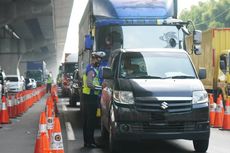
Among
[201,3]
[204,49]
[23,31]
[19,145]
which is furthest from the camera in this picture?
[201,3]

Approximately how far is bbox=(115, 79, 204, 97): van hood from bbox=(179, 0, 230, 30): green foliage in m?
70.2

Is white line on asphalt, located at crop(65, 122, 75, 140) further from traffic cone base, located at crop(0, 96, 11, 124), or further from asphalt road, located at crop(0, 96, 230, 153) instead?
traffic cone base, located at crop(0, 96, 11, 124)

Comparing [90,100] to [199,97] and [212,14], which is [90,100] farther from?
[212,14]

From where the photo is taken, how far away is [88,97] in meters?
11.0

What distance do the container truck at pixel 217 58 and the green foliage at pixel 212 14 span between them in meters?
56.7

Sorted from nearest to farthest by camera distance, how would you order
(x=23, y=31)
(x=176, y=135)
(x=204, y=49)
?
(x=176, y=135) → (x=204, y=49) → (x=23, y=31)

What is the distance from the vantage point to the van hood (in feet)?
32.1

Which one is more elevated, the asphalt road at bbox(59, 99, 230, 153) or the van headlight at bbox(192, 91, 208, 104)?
the van headlight at bbox(192, 91, 208, 104)

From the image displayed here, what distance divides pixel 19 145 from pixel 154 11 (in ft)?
18.1

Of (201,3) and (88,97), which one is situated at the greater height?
(201,3)

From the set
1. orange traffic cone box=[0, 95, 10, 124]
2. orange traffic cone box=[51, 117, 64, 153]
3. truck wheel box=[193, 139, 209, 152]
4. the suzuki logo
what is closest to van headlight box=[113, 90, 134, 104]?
the suzuki logo

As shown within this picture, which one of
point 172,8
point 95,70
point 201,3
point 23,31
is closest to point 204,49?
point 172,8

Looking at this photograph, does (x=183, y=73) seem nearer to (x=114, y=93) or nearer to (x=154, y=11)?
(x=114, y=93)

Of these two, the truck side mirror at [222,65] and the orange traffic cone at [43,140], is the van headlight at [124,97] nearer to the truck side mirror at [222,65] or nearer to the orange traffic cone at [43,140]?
the orange traffic cone at [43,140]
